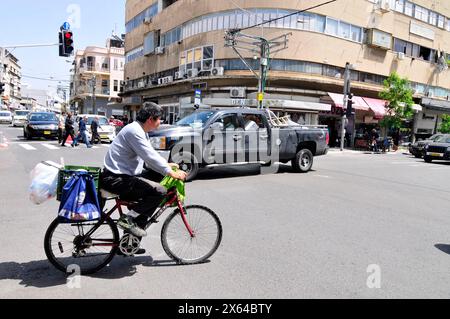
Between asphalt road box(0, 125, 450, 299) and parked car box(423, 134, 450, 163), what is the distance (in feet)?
42.5

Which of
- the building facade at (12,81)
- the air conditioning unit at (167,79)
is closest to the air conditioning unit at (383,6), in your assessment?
the air conditioning unit at (167,79)

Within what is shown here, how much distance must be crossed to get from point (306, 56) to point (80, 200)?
28.0 metres

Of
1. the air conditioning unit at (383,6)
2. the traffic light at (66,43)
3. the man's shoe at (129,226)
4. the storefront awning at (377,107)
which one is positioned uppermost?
the air conditioning unit at (383,6)

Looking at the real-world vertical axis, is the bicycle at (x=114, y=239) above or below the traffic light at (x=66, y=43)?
below

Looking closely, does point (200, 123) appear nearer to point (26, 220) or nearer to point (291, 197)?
point (291, 197)

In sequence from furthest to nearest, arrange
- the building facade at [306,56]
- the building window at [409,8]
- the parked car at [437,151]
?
the building window at [409,8] → the building facade at [306,56] → the parked car at [437,151]

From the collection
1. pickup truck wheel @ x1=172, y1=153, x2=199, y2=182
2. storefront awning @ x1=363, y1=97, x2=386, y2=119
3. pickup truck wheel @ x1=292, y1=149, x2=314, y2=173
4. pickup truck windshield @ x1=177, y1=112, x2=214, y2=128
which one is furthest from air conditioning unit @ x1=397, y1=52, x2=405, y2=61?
pickup truck wheel @ x1=172, y1=153, x2=199, y2=182

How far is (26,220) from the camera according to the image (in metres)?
6.05

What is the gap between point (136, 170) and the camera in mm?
4230

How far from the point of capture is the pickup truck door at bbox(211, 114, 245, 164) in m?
10.2

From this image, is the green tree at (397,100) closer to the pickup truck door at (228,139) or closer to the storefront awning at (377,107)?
the storefront awning at (377,107)

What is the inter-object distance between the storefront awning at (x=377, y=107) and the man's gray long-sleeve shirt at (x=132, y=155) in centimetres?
3199

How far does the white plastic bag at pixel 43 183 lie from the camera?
3858mm
